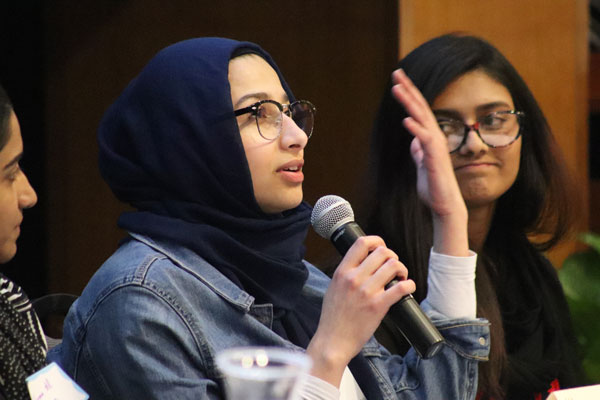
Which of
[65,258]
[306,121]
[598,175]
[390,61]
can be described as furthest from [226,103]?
[598,175]

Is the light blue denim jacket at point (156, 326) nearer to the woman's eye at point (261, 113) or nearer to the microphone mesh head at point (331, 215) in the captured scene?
the microphone mesh head at point (331, 215)

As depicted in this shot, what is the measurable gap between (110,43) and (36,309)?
1.98m

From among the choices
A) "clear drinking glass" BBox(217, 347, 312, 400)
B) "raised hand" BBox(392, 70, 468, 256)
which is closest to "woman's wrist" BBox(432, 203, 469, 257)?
"raised hand" BBox(392, 70, 468, 256)

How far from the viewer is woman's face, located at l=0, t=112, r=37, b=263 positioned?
1558 mm

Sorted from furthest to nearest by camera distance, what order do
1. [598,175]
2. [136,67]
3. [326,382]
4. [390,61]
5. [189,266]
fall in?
[598,175], [136,67], [390,61], [189,266], [326,382]

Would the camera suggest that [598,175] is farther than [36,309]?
Yes

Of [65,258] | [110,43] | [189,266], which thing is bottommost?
[65,258]

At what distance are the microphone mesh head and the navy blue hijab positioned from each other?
11cm

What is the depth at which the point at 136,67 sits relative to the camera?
362 centimetres

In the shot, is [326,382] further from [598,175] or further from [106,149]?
[598,175]

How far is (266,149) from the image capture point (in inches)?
65.1

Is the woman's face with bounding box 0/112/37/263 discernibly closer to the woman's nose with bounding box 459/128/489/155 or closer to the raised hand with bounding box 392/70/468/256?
the raised hand with bounding box 392/70/468/256

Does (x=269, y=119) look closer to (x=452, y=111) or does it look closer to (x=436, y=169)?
(x=436, y=169)

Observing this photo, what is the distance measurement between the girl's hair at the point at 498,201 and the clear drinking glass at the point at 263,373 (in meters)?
1.25
